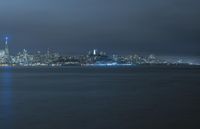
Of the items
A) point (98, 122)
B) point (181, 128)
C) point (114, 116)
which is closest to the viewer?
point (181, 128)

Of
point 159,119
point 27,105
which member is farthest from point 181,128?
point 27,105

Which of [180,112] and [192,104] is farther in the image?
[192,104]

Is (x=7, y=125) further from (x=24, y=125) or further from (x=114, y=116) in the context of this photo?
(x=114, y=116)

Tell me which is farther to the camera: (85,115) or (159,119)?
(85,115)

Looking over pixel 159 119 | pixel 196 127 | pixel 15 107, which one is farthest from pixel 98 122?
pixel 15 107

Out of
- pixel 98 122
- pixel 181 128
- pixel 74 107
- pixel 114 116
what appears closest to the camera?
pixel 181 128

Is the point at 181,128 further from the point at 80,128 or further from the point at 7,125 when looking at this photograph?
the point at 7,125

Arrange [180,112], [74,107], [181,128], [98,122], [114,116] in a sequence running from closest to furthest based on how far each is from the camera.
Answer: [181,128] < [98,122] < [114,116] < [180,112] < [74,107]

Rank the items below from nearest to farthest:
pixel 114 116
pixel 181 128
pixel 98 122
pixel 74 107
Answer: pixel 181 128 < pixel 98 122 < pixel 114 116 < pixel 74 107
